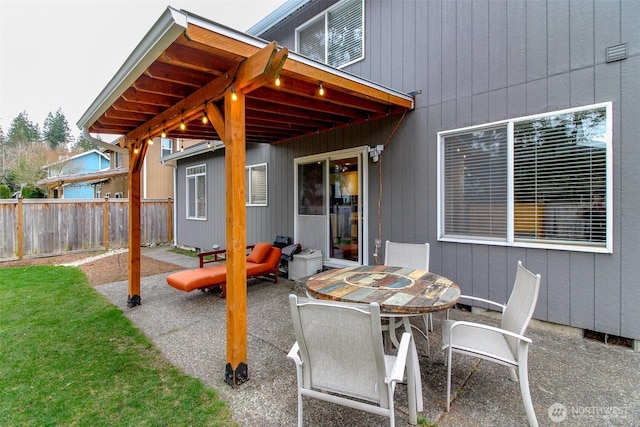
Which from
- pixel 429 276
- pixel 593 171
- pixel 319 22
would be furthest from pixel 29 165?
pixel 593 171

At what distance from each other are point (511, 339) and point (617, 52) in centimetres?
314

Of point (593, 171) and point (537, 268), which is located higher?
point (593, 171)

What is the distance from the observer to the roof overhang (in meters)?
2.20

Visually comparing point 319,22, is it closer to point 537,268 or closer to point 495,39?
point 495,39

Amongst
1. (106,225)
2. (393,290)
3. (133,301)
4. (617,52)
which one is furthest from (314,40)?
(106,225)

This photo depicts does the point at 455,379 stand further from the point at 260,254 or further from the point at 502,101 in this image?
the point at 260,254

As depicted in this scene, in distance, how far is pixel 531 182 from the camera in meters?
3.48

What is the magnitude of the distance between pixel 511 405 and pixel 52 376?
3.76m

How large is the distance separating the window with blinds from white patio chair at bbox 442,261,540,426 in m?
5.67

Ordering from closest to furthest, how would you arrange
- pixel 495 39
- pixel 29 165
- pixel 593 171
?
pixel 593 171
pixel 495 39
pixel 29 165

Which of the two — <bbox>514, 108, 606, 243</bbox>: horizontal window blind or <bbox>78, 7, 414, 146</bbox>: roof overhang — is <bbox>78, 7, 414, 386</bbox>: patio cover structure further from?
<bbox>514, 108, 606, 243</bbox>: horizontal window blind

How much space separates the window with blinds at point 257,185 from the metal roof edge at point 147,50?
4002 millimetres

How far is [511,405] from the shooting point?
2.08 metres

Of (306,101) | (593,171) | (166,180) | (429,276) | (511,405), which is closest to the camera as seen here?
(511,405)
